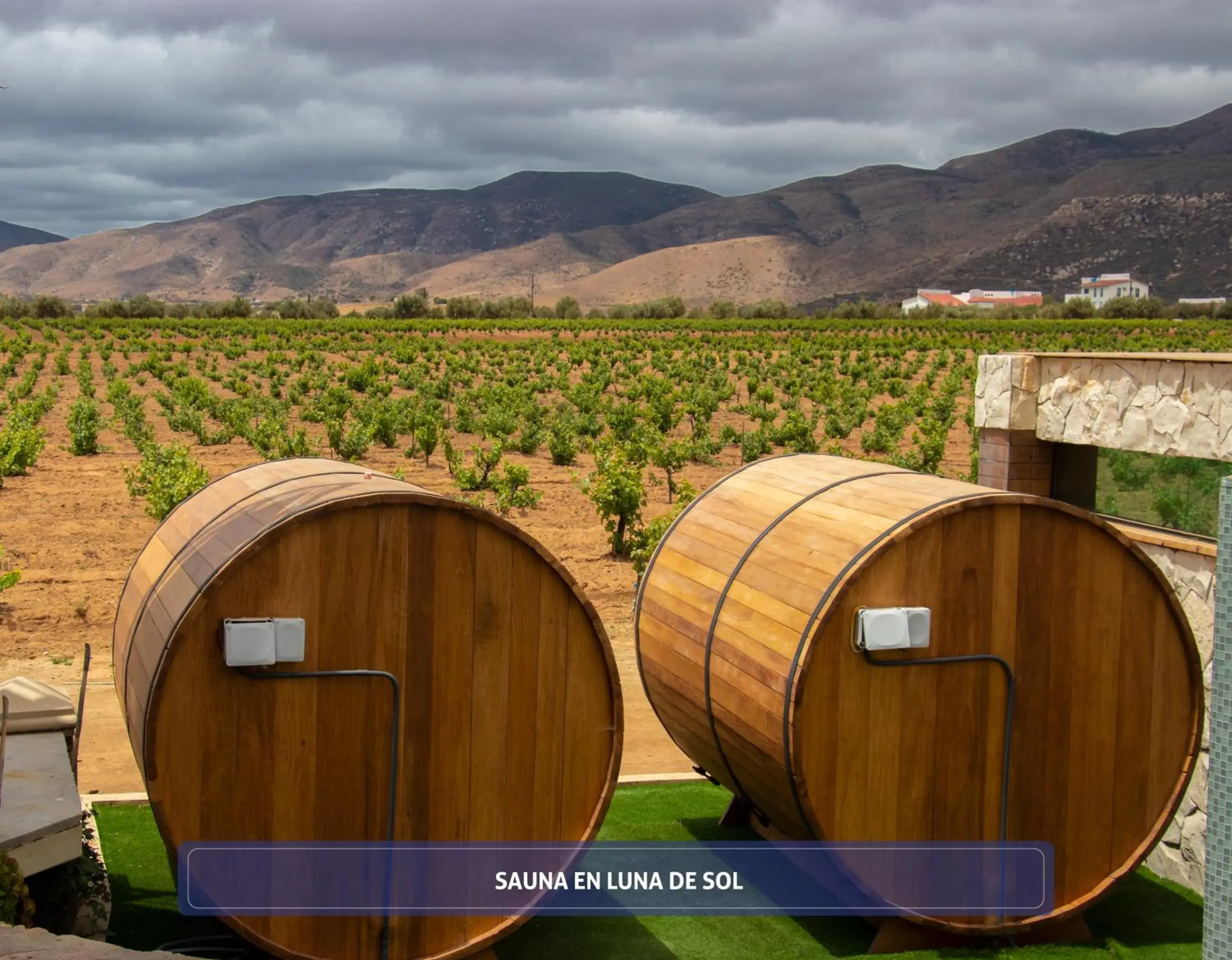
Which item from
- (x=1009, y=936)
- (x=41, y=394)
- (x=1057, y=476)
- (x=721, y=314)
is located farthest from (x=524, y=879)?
(x=721, y=314)

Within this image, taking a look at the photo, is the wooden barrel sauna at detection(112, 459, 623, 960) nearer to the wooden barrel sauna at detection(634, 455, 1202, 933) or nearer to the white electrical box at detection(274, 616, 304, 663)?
the white electrical box at detection(274, 616, 304, 663)

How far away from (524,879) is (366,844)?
69 centimetres

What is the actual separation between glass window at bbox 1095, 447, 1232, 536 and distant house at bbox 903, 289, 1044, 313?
103163mm

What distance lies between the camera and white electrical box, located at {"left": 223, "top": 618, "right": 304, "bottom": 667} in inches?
176

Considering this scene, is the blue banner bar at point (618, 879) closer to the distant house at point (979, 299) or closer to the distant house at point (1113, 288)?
the distant house at point (979, 299)

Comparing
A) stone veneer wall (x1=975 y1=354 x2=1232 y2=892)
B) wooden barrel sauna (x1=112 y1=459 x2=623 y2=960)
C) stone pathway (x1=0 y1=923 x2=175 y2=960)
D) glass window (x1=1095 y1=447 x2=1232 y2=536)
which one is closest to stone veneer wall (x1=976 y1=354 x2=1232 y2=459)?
stone veneer wall (x1=975 y1=354 x2=1232 y2=892)

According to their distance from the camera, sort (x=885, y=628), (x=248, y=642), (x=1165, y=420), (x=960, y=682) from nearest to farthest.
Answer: (x=248, y=642) → (x=885, y=628) → (x=960, y=682) → (x=1165, y=420)

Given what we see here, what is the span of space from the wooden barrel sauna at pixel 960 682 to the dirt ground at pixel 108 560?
319cm

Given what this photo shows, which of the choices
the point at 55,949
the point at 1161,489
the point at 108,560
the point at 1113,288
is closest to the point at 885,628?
the point at 1161,489

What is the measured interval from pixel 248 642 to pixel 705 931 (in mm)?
2779

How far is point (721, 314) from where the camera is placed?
350 ft

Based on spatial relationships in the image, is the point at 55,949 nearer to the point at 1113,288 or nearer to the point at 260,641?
the point at 260,641

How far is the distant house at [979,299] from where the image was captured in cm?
11612

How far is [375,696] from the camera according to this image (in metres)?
4.82
